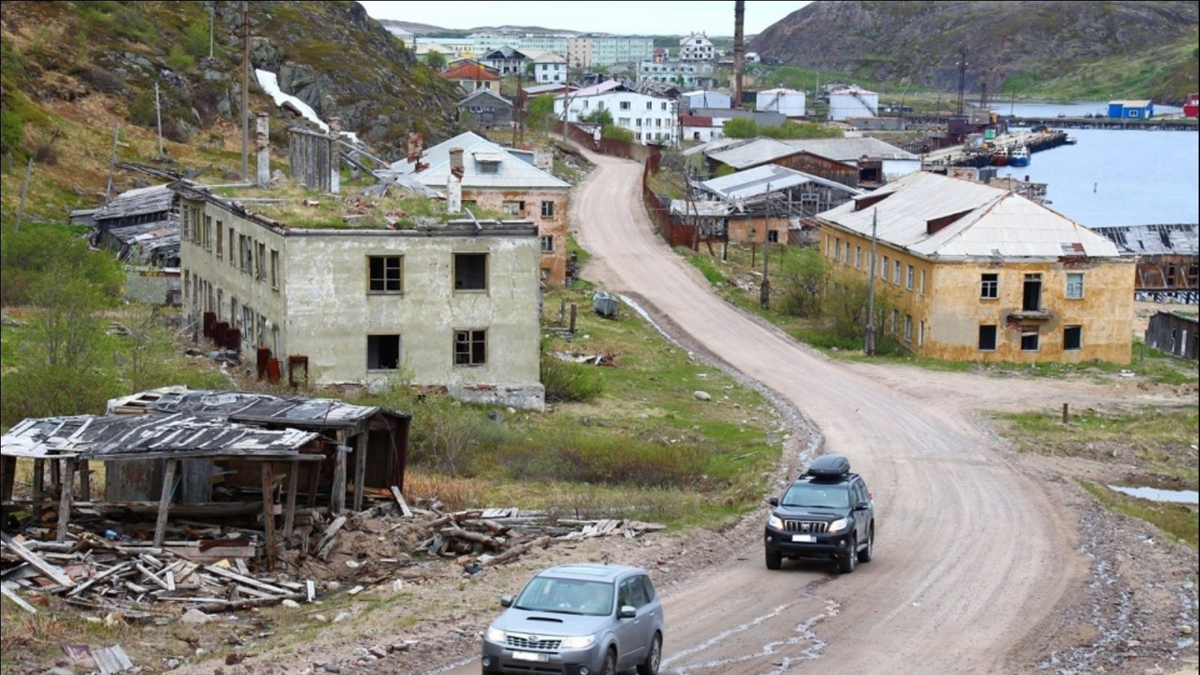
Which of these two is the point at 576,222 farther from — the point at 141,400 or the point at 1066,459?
the point at 141,400

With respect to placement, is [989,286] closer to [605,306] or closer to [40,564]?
[605,306]

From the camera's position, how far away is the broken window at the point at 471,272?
46719 mm

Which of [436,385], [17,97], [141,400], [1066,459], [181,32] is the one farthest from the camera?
[181,32]

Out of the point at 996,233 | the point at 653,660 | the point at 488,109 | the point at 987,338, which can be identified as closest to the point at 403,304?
the point at 987,338

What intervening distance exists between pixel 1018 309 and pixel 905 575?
34.8 m

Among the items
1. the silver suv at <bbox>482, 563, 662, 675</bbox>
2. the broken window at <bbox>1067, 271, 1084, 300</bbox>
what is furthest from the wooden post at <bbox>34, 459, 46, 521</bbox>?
the broken window at <bbox>1067, 271, 1084, 300</bbox>

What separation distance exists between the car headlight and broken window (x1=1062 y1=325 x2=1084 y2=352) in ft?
154

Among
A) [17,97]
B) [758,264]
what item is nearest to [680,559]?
[758,264]

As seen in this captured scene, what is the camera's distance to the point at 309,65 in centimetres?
11431

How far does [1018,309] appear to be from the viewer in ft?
200

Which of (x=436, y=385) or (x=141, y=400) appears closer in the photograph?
(x=141, y=400)

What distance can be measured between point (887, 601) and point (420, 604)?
760 centimetres

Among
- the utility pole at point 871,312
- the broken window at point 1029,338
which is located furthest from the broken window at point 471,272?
Result: the broken window at point 1029,338

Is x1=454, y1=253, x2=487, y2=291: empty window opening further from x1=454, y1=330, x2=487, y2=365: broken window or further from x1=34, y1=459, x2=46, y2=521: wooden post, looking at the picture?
x1=34, y1=459, x2=46, y2=521: wooden post
